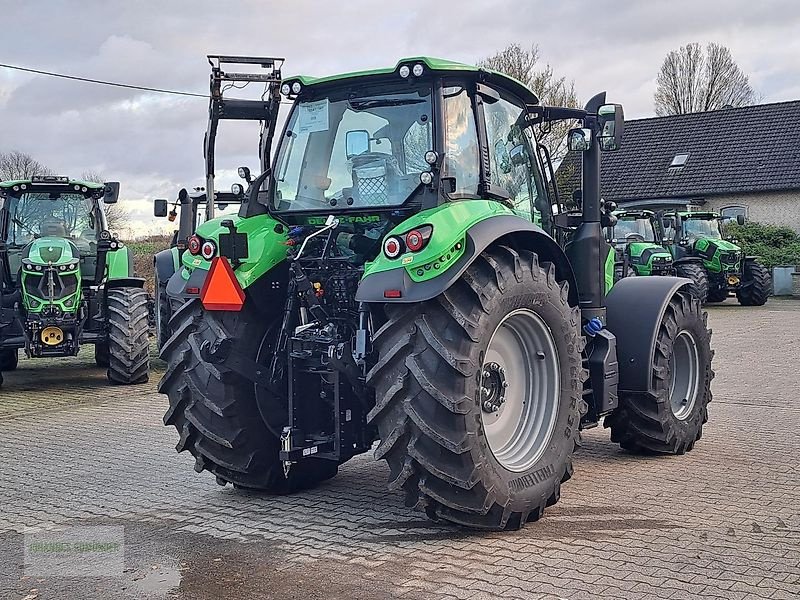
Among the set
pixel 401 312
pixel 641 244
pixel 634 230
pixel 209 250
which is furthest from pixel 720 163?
pixel 401 312

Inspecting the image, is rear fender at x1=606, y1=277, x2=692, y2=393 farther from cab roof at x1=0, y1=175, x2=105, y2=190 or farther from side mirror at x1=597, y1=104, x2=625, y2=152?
cab roof at x1=0, y1=175, x2=105, y2=190

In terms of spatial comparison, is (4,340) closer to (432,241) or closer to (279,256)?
(279,256)

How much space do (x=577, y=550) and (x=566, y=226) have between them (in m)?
2.67

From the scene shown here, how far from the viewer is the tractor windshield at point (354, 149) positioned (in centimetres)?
555

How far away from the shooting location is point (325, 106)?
598 centimetres

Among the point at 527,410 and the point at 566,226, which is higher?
the point at 566,226

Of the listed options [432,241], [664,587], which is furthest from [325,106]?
[664,587]

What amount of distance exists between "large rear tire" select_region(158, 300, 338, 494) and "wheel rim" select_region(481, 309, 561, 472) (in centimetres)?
132

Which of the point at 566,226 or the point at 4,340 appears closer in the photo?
the point at 566,226

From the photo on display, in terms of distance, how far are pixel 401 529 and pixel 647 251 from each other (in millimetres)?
17382

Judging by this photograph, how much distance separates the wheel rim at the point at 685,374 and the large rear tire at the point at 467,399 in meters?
2.19

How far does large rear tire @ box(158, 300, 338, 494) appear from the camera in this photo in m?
5.67

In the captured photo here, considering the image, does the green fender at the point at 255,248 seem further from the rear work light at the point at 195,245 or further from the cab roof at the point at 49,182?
the cab roof at the point at 49,182

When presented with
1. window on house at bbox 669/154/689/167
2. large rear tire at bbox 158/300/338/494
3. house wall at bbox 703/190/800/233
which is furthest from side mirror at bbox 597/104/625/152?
window on house at bbox 669/154/689/167
